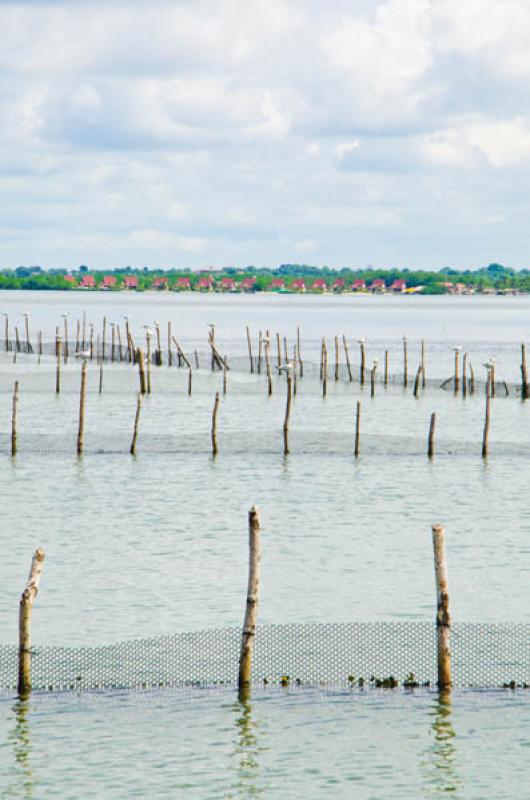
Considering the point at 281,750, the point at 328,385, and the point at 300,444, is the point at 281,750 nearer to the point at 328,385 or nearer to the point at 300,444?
the point at 300,444

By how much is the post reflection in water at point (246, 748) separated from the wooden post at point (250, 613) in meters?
0.25

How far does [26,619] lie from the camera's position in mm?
18938

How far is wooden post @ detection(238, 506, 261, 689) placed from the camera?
760 inches

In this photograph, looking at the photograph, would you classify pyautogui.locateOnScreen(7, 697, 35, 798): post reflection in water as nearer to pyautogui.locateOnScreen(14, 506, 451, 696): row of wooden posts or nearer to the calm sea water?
the calm sea water

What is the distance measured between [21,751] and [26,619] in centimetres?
188

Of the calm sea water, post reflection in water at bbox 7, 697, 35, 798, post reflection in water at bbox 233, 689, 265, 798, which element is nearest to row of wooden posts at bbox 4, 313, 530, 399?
the calm sea water

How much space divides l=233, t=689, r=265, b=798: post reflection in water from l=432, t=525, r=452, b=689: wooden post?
2.70 m

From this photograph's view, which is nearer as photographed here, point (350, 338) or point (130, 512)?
point (130, 512)

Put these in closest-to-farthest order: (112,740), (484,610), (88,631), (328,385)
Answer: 1. (112,740)
2. (88,631)
3. (484,610)
4. (328,385)

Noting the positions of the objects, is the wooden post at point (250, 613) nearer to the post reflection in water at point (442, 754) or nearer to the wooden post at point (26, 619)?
the post reflection in water at point (442, 754)

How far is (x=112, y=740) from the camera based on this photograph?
18.0 metres

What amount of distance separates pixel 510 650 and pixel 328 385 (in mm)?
58799

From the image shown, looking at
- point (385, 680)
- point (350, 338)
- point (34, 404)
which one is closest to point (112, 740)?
point (385, 680)

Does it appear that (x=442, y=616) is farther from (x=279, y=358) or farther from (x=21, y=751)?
(x=279, y=358)
